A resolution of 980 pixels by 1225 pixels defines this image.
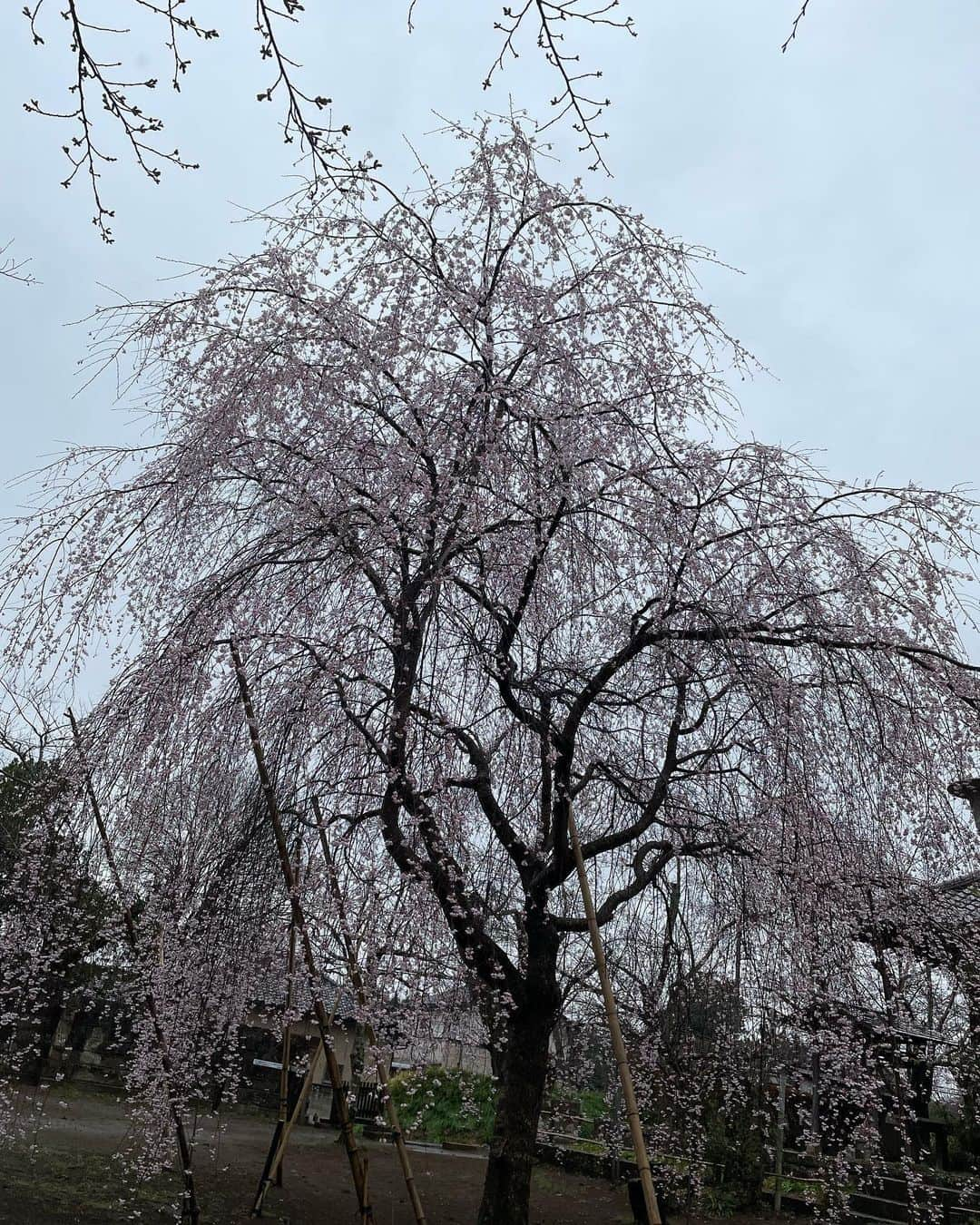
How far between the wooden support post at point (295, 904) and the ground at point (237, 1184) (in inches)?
63.6

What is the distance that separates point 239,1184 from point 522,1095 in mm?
5235

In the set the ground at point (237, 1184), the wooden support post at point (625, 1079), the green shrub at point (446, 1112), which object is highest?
the wooden support post at point (625, 1079)

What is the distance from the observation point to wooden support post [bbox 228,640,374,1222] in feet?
16.9

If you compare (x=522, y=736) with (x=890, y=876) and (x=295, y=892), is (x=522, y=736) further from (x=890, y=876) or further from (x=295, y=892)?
(x=890, y=876)

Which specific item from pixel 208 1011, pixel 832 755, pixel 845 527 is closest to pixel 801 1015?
pixel 832 755

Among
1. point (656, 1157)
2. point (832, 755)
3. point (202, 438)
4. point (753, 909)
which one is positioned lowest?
point (656, 1157)

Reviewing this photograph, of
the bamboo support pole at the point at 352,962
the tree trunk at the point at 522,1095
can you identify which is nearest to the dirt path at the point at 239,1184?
the bamboo support pole at the point at 352,962

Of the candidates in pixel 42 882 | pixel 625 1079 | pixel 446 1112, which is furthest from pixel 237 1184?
pixel 446 1112

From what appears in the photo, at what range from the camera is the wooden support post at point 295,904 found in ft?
16.9

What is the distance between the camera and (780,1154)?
10.4 metres

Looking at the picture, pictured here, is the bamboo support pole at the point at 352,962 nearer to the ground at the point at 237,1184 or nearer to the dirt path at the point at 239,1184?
the ground at the point at 237,1184

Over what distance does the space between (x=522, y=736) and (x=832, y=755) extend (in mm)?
1913

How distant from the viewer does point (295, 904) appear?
19.0ft

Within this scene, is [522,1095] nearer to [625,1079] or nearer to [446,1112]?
[625,1079]
